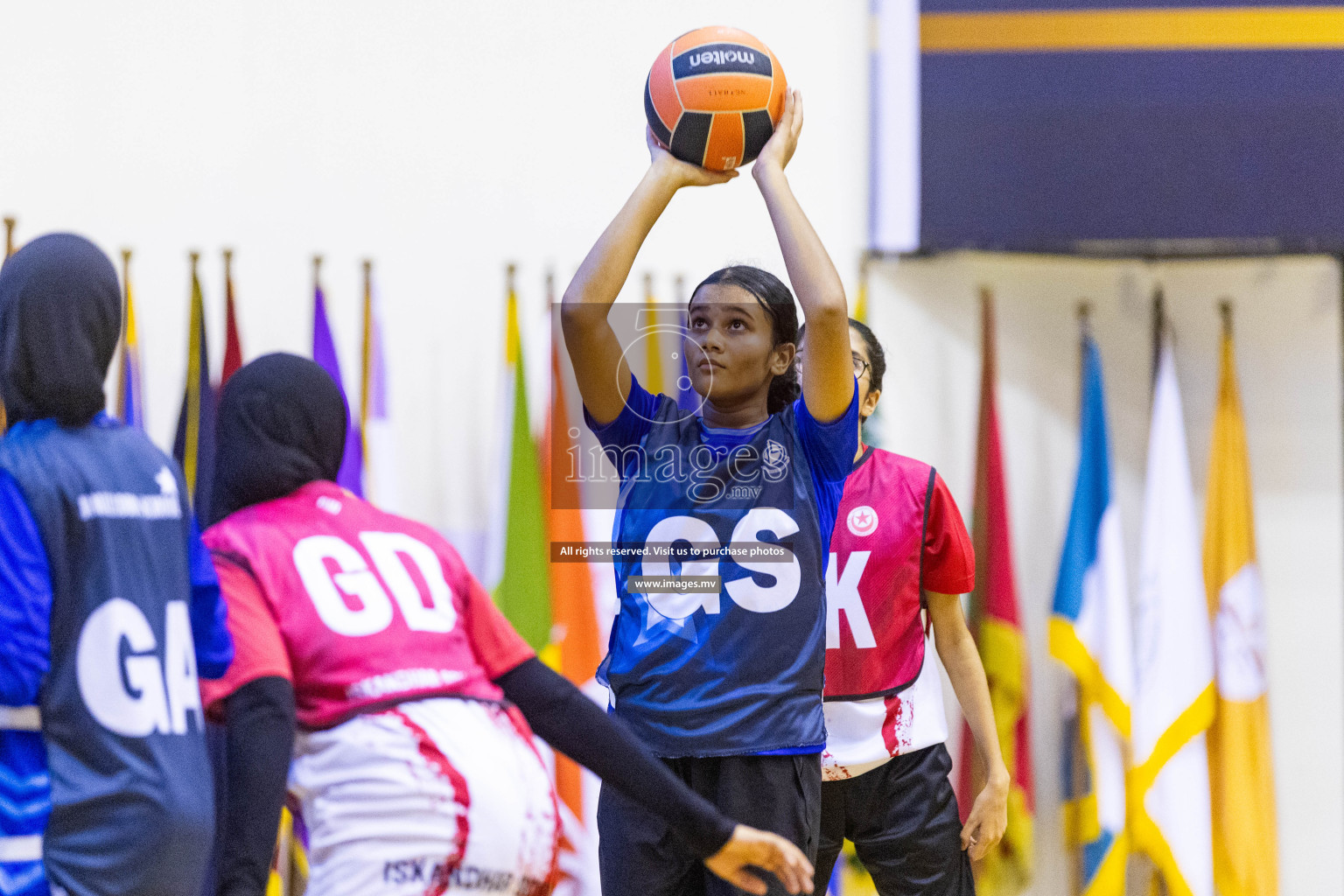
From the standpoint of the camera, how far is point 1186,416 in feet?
14.6

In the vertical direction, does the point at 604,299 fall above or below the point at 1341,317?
below

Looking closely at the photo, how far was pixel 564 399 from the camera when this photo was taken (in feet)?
13.5

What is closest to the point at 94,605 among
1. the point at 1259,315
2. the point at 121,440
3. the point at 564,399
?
the point at 121,440

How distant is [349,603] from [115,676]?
0.29 meters

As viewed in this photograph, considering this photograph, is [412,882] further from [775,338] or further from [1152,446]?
[1152,446]

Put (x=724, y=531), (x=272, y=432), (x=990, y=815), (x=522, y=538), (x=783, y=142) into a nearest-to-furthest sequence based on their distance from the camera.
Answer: (x=272, y=432) < (x=724, y=531) < (x=783, y=142) < (x=990, y=815) < (x=522, y=538)

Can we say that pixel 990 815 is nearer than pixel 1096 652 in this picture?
Yes

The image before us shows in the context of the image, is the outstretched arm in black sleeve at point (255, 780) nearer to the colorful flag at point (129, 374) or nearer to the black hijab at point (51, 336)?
the black hijab at point (51, 336)

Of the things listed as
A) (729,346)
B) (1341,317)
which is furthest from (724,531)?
(1341,317)

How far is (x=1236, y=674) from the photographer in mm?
4043

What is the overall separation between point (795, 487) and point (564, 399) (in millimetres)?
2088

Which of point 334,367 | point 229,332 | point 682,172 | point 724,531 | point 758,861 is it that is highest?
point 682,172

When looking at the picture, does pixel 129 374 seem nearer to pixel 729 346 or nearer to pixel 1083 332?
pixel 729 346

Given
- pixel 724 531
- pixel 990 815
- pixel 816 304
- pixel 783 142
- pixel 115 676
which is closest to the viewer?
pixel 115 676
